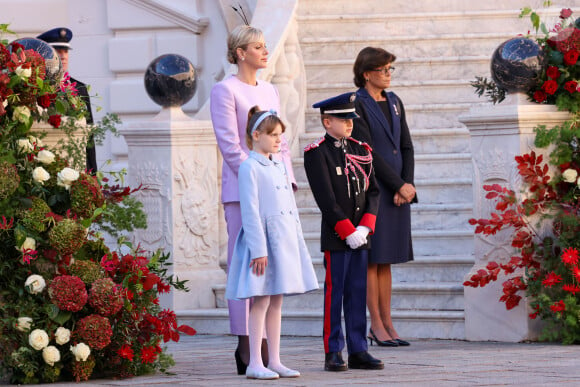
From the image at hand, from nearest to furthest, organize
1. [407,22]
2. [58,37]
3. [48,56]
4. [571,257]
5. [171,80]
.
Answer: [48,56]
[571,257]
[58,37]
[171,80]
[407,22]

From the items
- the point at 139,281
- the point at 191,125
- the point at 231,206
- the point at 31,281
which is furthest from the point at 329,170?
the point at 191,125

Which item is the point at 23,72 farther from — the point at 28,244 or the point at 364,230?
the point at 364,230

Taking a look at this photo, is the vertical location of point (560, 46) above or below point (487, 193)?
above

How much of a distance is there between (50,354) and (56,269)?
18.1 inches

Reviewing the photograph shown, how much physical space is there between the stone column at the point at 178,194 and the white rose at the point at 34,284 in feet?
10.4

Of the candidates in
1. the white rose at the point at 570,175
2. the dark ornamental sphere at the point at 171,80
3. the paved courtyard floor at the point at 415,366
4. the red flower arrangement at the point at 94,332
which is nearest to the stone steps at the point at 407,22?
the dark ornamental sphere at the point at 171,80

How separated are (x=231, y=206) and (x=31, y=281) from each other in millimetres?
1090

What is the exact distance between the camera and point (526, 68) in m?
8.73

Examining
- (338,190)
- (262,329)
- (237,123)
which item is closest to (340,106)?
(338,190)

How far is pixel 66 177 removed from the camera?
7004mm

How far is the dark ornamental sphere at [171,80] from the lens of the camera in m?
10.1

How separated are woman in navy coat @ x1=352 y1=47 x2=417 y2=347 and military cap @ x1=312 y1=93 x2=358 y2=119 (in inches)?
44.0

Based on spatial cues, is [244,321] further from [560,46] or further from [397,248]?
[560,46]

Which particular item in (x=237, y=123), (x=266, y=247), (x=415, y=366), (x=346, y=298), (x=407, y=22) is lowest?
(x=415, y=366)
